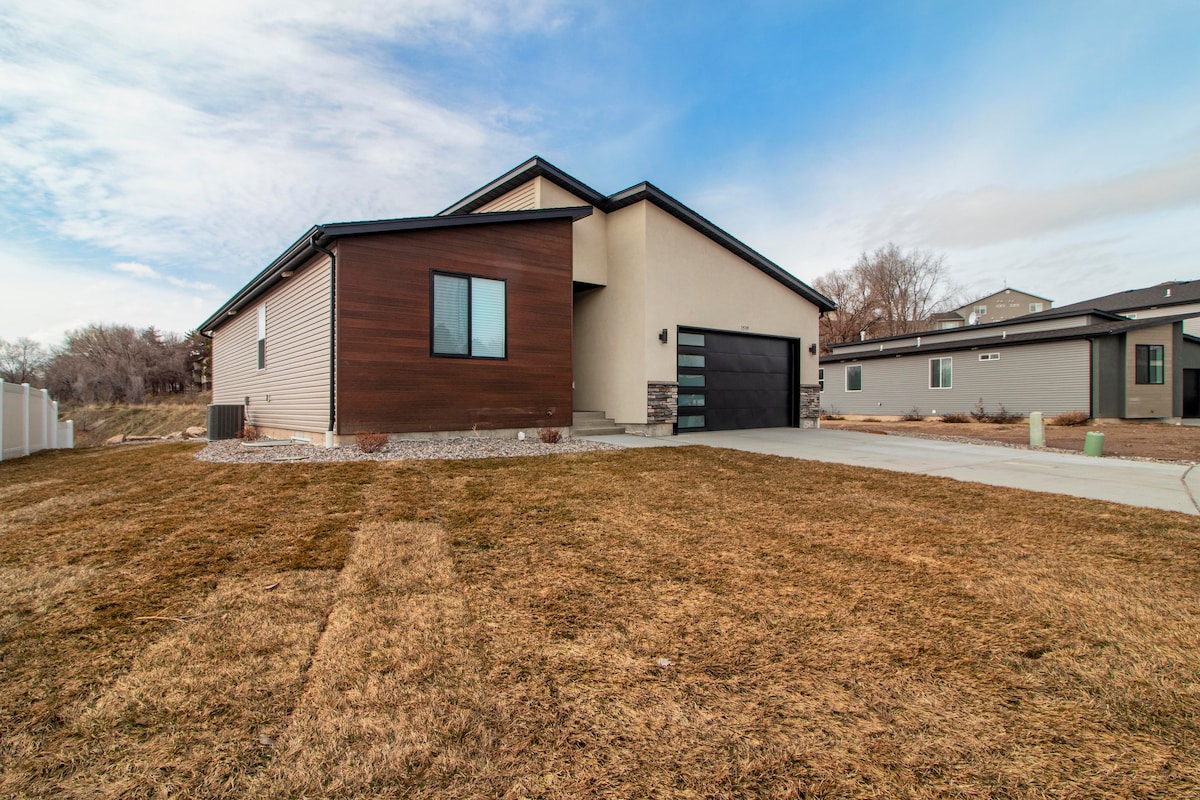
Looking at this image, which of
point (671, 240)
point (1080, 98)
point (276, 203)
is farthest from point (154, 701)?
point (1080, 98)

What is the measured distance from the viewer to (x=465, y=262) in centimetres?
853

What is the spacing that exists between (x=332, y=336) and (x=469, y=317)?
2.11m

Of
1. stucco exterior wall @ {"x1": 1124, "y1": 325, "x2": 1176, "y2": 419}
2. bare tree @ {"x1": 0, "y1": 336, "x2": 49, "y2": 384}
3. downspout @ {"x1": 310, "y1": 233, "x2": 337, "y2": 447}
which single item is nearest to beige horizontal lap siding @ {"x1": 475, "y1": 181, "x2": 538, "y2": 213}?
downspout @ {"x1": 310, "y1": 233, "x2": 337, "y2": 447}

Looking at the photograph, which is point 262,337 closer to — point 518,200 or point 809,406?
Answer: point 518,200

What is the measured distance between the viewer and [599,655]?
6.55ft

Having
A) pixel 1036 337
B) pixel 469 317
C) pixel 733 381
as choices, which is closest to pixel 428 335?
pixel 469 317

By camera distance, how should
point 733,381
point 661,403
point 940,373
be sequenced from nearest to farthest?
point 661,403 < point 733,381 < point 940,373

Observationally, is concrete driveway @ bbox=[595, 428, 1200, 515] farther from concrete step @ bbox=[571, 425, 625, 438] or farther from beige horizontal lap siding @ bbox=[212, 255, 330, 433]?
beige horizontal lap siding @ bbox=[212, 255, 330, 433]

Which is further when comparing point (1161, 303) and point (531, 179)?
point (1161, 303)

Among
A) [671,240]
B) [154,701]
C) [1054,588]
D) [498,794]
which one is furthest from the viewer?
[671,240]

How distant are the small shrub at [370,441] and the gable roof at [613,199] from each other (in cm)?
609

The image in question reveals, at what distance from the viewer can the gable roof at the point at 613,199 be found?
33.3ft

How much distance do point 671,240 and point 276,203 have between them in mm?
9014

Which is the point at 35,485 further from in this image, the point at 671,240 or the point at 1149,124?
the point at 1149,124
